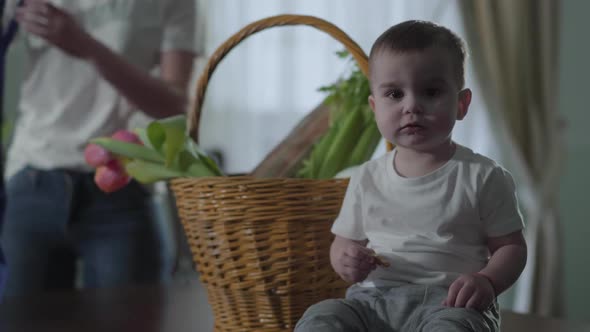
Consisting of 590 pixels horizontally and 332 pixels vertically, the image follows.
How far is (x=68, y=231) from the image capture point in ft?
4.44

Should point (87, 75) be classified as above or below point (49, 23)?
below

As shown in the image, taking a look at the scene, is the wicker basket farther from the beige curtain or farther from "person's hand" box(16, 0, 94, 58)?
the beige curtain

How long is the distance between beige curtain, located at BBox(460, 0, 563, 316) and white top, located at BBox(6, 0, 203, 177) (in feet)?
6.78

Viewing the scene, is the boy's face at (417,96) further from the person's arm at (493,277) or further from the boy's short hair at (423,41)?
the person's arm at (493,277)

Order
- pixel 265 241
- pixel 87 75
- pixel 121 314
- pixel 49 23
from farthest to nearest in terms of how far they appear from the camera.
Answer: pixel 87 75
pixel 49 23
pixel 121 314
pixel 265 241

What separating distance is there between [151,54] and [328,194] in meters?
0.86

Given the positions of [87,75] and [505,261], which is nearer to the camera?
[505,261]

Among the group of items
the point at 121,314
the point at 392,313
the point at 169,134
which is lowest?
the point at 121,314

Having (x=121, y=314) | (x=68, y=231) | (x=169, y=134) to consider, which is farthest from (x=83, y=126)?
(x=169, y=134)

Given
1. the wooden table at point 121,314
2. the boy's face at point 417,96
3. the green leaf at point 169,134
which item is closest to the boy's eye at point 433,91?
the boy's face at point 417,96

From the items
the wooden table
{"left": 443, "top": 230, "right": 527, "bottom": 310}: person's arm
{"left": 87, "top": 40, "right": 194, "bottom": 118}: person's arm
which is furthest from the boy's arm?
{"left": 87, "top": 40, "right": 194, "bottom": 118}: person's arm

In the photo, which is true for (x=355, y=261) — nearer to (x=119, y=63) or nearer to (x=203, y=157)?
(x=203, y=157)

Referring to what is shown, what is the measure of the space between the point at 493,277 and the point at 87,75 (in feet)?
3.64

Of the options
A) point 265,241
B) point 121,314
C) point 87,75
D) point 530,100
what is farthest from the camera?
point 530,100
